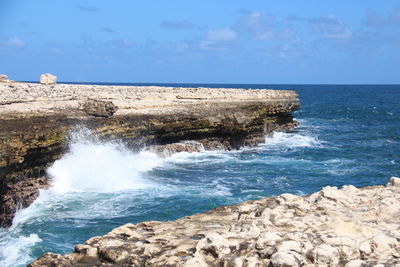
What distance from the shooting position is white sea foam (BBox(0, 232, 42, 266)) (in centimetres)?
1107

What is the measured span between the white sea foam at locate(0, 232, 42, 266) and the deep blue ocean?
0.08 feet

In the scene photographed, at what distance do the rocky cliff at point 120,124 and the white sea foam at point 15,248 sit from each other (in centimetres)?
185

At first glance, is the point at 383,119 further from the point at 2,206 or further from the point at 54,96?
the point at 2,206

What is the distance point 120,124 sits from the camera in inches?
839

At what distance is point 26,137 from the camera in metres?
15.6

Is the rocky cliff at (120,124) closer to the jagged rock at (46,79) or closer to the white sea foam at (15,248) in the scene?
the white sea foam at (15,248)

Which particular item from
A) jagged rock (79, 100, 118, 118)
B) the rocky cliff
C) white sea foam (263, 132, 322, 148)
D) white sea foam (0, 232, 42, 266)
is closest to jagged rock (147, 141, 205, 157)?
the rocky cliff

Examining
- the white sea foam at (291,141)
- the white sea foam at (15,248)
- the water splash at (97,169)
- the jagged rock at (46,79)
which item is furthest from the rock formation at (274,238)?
the jagged rock at (46,79)

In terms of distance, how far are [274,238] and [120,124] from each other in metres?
16.4

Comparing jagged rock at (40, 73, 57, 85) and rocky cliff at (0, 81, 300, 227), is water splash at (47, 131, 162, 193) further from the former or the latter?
jagged rock at (40, 73, 57, 85)

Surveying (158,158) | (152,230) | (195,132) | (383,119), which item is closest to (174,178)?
(158,158)

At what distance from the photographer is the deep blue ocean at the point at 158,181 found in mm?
13270

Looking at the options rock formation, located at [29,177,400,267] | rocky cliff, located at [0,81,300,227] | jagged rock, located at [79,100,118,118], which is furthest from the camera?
jagged rock, located at [79,100,118,118]

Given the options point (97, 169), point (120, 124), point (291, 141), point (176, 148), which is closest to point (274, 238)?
point (97, 169)
